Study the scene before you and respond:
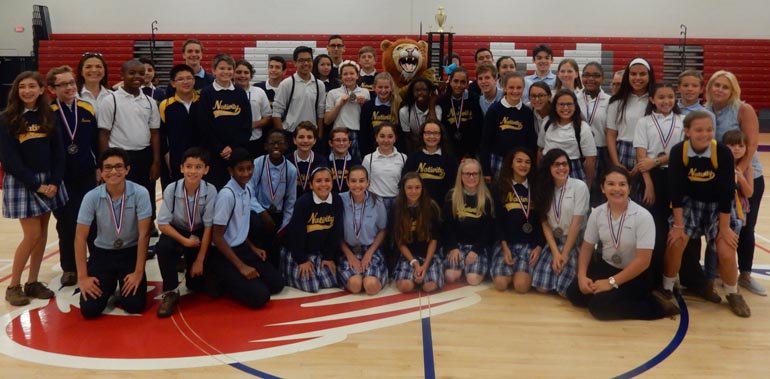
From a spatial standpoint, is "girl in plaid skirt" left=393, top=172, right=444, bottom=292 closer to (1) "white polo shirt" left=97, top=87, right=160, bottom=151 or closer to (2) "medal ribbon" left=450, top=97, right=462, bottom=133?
(2) "medal ribbon" left=450, top=97, right=462, bottom=133

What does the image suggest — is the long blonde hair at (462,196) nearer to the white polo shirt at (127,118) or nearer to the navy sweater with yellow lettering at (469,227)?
the navy sweater with yellow lettering at (469,227)

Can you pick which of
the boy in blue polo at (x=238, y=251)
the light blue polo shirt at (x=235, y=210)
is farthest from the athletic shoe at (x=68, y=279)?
the light blue polo shirt at (x=235, y=210)

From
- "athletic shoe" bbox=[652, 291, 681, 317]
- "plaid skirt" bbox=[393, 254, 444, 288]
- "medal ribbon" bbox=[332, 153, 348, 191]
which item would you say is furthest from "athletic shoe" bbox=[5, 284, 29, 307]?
"athletic shoe" bbox=[652, 291, 681, 317]

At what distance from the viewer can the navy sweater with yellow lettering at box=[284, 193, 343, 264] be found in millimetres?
3961

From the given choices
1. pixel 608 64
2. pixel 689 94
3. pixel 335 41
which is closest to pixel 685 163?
pixel 689 94

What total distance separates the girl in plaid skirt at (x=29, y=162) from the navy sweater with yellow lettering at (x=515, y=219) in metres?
2.77

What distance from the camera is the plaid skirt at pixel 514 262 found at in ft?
13.0

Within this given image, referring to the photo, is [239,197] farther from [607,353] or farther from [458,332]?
[607,353]

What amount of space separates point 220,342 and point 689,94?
3.19 metres

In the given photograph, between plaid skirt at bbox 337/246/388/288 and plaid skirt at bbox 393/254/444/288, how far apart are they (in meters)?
0.09

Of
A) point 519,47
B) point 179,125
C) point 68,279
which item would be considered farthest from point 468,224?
point 519,47

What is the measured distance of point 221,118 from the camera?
4.26 metres

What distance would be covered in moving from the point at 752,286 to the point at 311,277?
2.86m

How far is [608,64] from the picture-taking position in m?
13.5
